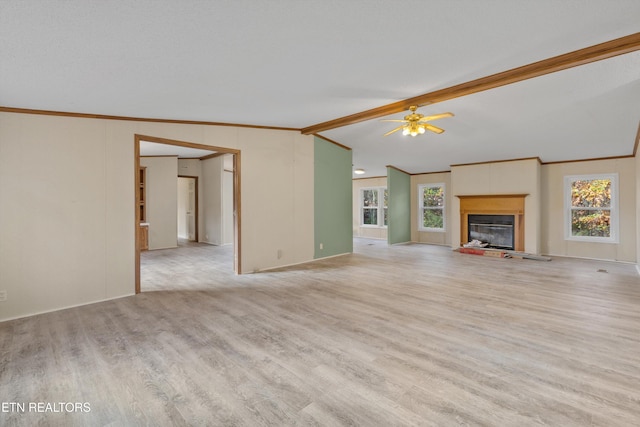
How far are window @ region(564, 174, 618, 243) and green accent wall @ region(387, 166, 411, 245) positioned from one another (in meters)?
4.00

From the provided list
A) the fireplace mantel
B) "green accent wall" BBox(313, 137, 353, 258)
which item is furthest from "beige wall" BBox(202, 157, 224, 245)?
the fireplace mantel

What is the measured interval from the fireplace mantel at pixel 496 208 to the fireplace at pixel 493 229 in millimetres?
106

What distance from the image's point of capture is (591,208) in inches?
272

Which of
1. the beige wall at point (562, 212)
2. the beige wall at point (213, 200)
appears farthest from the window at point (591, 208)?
the beige wall at point (213, 200)

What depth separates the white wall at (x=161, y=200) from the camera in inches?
330

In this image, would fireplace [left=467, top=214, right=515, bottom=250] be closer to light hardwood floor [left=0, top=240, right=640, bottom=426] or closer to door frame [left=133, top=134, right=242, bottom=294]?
light hardwood floor [left=0, top=240, right=640, bottom=426]

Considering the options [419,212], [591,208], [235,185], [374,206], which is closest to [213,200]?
[235,185]

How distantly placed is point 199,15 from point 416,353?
9.63 ft

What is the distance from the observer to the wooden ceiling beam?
2.67 metres

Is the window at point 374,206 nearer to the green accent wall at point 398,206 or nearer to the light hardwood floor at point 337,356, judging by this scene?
the green accent wall at point 398,206

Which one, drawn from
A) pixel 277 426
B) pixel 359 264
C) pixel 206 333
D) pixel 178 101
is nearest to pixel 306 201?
pixel 359 264

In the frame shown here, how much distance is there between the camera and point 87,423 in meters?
1.71

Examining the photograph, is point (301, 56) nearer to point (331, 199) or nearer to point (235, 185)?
point (235, 185)

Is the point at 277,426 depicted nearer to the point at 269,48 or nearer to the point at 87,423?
the point at 87,423
